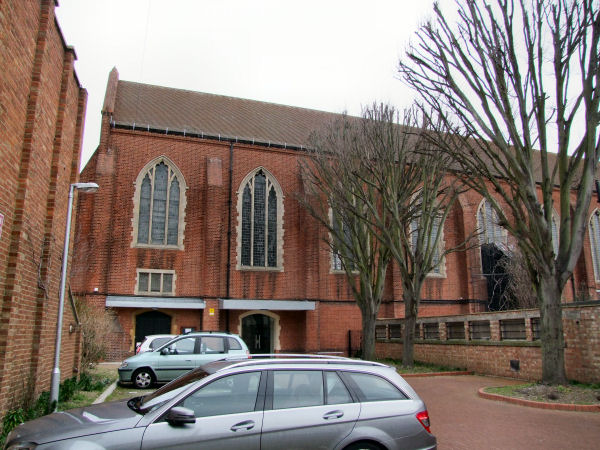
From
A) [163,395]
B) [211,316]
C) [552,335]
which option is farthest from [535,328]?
[211,316]

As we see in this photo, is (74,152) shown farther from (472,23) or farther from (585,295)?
(585,295)

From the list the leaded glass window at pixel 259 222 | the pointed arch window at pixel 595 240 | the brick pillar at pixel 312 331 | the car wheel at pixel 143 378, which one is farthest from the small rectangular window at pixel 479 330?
the pointed arch window at pixel 595 240

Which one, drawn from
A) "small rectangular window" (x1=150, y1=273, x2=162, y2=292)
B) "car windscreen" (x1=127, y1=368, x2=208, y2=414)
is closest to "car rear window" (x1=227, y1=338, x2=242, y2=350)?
"car windscreen" (x1=127, y1=368, x2=208, y2=414)

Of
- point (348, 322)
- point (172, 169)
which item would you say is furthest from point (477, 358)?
point (172, 169)

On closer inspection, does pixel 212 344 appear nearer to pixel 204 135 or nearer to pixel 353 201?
pixel 353 201

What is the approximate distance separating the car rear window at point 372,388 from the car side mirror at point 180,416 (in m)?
1.62

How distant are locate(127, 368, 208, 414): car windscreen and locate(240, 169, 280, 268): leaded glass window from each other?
60.9 feet

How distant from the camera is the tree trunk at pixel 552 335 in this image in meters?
10.8

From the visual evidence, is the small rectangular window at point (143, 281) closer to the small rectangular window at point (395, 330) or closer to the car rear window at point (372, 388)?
the small rectangular window at point (395, 330)

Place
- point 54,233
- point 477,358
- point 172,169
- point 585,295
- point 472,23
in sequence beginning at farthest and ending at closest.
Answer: point 585,295 < point 172,169 < point 477,358 < point 472,23 < point 54,233

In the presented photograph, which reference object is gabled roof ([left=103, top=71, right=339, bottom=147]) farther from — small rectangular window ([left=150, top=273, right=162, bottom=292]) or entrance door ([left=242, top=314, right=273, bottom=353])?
entrance door ([left=242, top=314, right=273, bottom=353])

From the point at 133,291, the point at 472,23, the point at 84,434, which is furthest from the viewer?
the point at 133,291

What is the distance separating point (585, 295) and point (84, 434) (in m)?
31.0

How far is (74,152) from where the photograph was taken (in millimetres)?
10898
